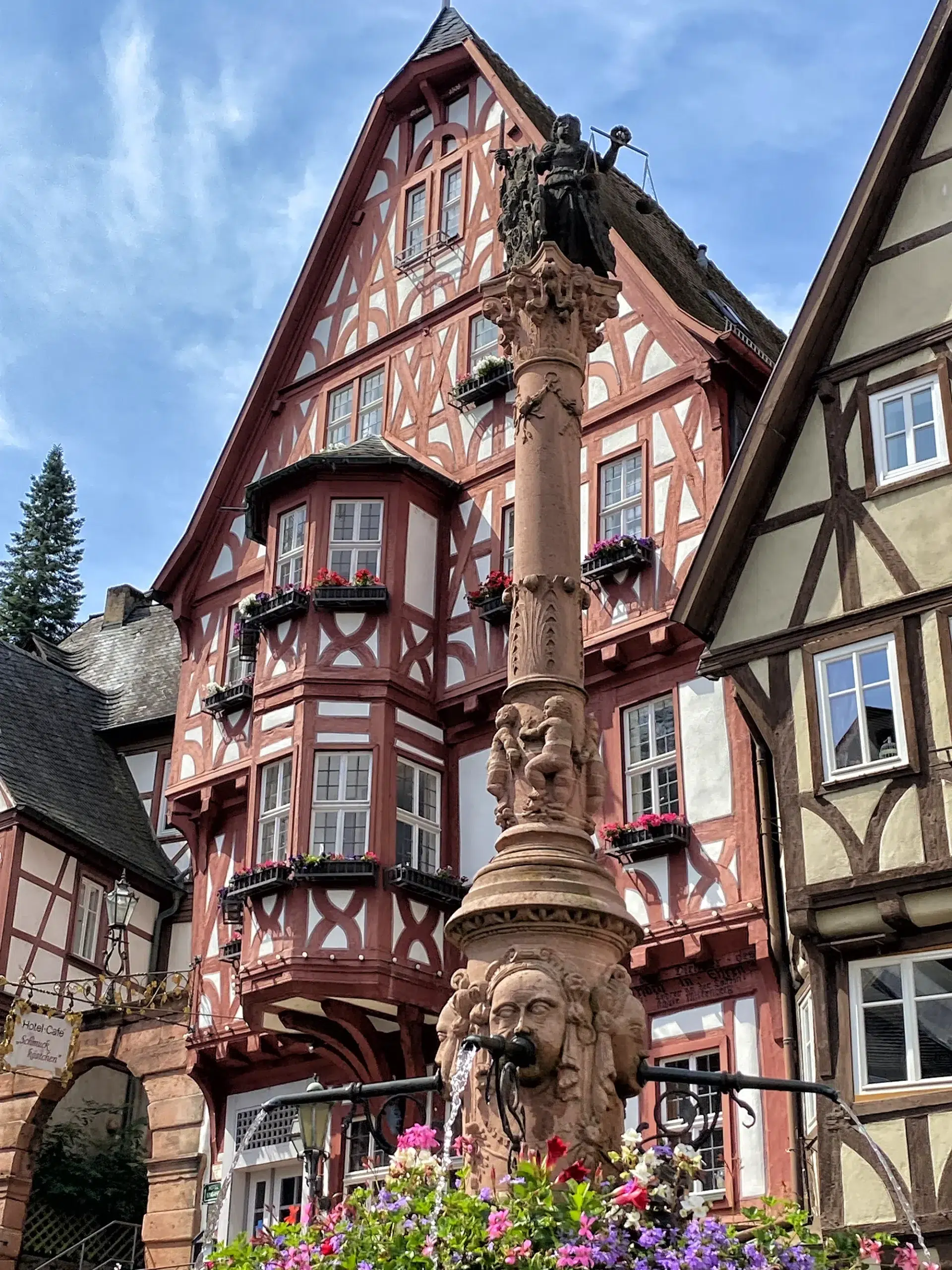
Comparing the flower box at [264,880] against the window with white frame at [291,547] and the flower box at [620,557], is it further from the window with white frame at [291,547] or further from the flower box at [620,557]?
the flower box at [620,557]

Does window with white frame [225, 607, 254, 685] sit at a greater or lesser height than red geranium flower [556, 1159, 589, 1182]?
greater

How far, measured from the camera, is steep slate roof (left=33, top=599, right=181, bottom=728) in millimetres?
31141

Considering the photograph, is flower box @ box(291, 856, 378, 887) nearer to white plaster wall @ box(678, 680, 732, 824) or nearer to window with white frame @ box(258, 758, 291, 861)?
window with white frame @ box(258, 758, 291, 861)

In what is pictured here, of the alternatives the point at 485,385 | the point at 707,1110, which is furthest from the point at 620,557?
the point at 707,1110

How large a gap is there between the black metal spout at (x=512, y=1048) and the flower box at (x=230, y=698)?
45.7 feet

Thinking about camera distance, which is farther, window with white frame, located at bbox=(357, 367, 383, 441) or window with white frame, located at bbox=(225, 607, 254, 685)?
window with white frame, located at bbox=(357, 367, 383, 441)

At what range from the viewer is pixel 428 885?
20.4 metres

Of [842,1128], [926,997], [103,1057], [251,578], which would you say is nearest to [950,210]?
[926,997]

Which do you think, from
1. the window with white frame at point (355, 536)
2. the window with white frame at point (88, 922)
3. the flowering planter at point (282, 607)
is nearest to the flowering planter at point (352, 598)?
the flowering planter at point (282, 607)

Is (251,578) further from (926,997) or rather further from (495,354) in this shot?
(926,997)

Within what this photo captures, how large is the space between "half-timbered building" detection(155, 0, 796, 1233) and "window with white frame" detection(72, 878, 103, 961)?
324 centimetres

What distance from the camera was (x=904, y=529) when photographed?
17.5 meters

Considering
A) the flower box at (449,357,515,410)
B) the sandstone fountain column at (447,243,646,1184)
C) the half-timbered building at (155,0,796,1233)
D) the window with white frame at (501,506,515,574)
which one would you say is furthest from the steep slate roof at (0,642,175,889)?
the sandstone fountain column at (447,243,646,1184)

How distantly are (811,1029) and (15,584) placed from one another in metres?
31.5
